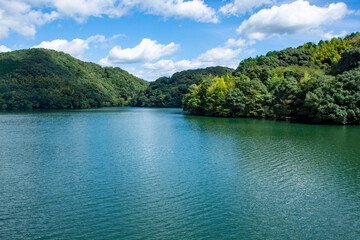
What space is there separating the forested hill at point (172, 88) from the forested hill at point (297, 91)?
50.0 metres

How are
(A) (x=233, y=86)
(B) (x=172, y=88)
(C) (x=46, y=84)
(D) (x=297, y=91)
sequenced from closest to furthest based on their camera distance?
(D) (x=297, y=91), (A) (x=233, y=86), (C) (x=46, y=84), (B) (x=172, y=88)

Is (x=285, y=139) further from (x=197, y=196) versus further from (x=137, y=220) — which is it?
(x=137, y=220)

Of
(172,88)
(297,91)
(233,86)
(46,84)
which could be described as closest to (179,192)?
(297,91)

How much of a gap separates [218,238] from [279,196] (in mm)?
5030

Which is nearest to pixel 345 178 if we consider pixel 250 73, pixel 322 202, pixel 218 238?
pixel 322 202

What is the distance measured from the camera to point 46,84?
11000 cm

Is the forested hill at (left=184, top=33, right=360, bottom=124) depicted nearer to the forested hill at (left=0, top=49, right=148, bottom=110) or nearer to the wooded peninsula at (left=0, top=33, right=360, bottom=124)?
the wooded peninsula at (left=0, top=33, right=360, bottom=124)

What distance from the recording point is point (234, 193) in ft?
44.9

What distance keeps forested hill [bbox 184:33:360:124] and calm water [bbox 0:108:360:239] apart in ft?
63.9

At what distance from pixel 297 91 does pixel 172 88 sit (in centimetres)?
8900

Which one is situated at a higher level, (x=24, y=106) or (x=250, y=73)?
(x=250, y=73)

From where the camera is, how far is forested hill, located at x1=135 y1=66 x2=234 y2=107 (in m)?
130

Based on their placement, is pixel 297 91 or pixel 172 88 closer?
pixel 297 91

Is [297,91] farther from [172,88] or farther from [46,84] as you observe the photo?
[46,84]
